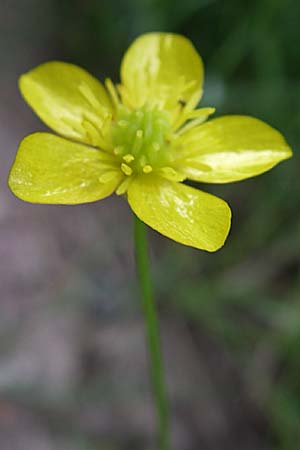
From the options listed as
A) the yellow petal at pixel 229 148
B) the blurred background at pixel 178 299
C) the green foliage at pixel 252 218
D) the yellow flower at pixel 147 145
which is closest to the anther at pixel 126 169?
the yellow flower at pixel 147 145

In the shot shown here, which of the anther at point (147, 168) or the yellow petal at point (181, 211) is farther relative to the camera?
the anther at point (147, 168)

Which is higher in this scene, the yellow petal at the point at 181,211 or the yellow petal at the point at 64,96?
the yellow petal at the point at 64,96

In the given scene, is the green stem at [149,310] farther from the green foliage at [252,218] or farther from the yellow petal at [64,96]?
the green foliage at [252,218]

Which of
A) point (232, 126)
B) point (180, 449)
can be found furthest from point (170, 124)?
point (180, 449)

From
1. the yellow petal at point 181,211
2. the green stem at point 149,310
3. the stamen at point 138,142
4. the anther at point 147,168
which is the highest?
the stamen at point 138,142

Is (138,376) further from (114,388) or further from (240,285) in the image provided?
(240,285)

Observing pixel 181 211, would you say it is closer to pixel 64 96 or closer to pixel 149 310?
pixel 149 310

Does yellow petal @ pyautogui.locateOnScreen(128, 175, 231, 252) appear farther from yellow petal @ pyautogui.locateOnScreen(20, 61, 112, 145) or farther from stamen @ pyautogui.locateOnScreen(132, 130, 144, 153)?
yellow petal @ pyautogui.locateOnScreen(20, 61, 112, 145)

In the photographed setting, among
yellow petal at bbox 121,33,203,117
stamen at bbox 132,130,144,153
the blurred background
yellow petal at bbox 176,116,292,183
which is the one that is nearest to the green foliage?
the blurred background

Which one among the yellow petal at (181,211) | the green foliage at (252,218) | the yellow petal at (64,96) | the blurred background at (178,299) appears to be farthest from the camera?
the green foliage at (252,218)
